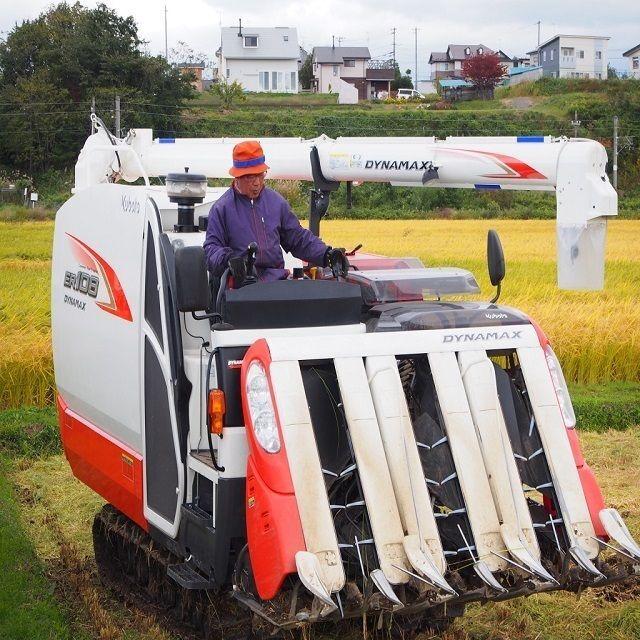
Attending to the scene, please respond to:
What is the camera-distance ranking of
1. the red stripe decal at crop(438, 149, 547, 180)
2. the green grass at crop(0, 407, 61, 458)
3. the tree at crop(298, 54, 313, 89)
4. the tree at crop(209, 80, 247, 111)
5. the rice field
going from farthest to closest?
the tree at crop(298, 54, 313, 89)
the tree at crop(209, 80, 247, 111)
the rice field
the green grass at crop(0, 407, 61, 458)
the red stripe decal at crop(438, 149, 547, 180)

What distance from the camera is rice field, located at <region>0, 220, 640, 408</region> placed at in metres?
12.7

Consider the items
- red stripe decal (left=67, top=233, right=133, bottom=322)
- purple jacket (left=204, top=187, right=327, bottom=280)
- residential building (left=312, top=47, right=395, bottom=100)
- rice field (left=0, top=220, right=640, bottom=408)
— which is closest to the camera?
purple jacket (left=204, top=187, right=327, bottom=280)

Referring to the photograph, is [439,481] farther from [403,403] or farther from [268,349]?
[268,349]

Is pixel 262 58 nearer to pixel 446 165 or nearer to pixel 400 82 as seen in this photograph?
pixel 400 82

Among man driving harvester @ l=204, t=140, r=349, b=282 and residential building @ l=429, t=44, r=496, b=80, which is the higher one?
residential building @ l=429, t=44, r=496, b=80

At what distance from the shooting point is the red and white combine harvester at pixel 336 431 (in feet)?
17.8

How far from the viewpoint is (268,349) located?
5.64 meters

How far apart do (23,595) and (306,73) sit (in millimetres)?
94725

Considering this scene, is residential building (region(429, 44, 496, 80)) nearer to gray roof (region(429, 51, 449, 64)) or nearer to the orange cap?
gray roof (region(429, 51, 449, 64))

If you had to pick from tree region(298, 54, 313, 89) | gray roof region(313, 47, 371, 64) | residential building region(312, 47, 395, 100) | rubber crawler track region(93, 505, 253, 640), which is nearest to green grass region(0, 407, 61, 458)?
rubber crawler track region(93, 505, 253, 640)

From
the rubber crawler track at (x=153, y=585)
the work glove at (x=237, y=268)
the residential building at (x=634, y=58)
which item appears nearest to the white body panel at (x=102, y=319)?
the rubber crawler track at (x=153, y=585)

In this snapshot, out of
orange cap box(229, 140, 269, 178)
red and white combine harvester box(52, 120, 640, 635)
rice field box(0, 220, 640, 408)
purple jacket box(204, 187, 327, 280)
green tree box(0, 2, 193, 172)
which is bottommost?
rice field box(0, 220, 640, 408)

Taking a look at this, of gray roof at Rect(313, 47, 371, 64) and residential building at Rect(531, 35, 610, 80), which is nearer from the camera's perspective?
gray roof at Rect(313, 47, 371, 64)

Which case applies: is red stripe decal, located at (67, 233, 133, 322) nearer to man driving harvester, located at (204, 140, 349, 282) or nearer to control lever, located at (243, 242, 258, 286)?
man driving harvester, located at (204, 140, 349, 282)
